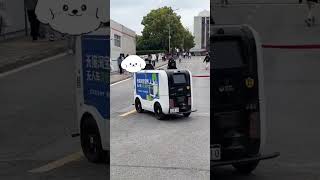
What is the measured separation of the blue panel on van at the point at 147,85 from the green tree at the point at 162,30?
0.11m

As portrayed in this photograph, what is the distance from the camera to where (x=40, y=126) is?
207 centimetres

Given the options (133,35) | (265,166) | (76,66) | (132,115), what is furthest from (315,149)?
(76,66)

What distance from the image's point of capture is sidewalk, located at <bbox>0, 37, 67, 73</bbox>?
6.59 feet

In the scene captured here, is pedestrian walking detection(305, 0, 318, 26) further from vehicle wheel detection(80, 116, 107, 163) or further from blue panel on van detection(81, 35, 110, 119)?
vehicle wheel detection(80, 116, 107, 163)

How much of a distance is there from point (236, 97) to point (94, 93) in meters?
0.58

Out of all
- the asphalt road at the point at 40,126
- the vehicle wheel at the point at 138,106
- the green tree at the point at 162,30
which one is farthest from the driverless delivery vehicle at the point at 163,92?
the asphalt road at the point at 40,126

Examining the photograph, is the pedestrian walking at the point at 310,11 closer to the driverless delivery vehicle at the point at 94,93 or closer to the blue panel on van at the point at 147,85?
the blue panel on van at the point at 147,85

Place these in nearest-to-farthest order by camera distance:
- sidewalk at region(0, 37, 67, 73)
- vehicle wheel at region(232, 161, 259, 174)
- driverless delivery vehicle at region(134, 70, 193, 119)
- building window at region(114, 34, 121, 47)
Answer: driverless delivery vehicle at region(134, 70, 193, 119)
building window at region(114, 34, 121, 47)
vehicle wheel at region(232, 161, 259, 174)
sidewalk at region(0, 37, 67, 73)

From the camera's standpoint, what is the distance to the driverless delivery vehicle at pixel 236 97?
171 cm

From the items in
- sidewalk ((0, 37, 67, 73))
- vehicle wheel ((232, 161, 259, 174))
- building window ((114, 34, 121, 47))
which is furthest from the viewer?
sidewalk ((0, 37, 67, 73))

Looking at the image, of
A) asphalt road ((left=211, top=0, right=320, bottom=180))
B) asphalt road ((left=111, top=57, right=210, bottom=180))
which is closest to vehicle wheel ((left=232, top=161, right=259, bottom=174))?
asphalt road ((left=211, top=0, right=320, bottom=180))

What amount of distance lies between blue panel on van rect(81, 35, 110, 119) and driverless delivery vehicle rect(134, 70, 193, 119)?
15cm

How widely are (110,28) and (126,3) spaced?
12cm

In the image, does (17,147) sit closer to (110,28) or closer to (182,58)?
(110,28)
